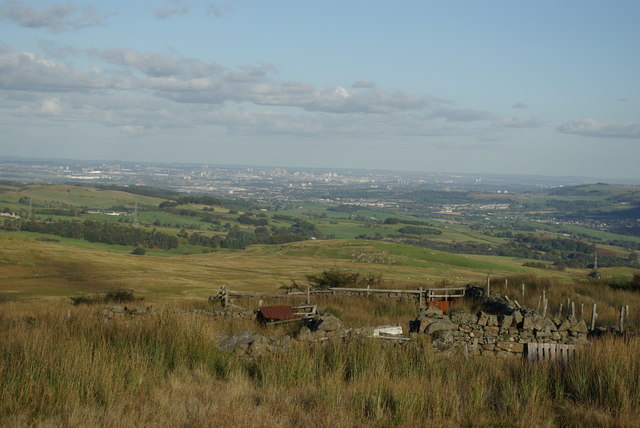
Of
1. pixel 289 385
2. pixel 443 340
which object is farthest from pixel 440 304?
pixel 289 385

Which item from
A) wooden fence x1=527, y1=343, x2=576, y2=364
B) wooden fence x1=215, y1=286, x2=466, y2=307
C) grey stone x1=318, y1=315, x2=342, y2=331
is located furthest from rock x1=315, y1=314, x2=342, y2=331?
wooden fence x1=215, y1=286, x2=466, y2=307

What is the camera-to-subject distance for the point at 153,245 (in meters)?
108

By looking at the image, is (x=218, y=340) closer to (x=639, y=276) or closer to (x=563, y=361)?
(x=563, y=361)

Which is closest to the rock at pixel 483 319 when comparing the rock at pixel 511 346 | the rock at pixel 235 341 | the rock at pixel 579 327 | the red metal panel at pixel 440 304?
the rock at pixel 511 346

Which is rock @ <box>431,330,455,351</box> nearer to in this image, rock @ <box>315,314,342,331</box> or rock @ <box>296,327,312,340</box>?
rock @ <box>315,314,342,331</box>

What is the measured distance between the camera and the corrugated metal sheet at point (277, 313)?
17656mm

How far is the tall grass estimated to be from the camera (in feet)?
23.1

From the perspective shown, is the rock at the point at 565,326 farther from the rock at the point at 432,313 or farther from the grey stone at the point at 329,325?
the grey stone at the point at 329,325

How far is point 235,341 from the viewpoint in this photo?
36.5 feet

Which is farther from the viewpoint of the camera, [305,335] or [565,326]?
[565,326]

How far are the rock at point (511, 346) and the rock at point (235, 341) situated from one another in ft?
21.1

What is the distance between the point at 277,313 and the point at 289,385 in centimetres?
939

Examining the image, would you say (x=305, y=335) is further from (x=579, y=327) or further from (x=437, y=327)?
(x=579, y=327)

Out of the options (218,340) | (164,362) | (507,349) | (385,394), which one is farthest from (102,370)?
(507,349)
